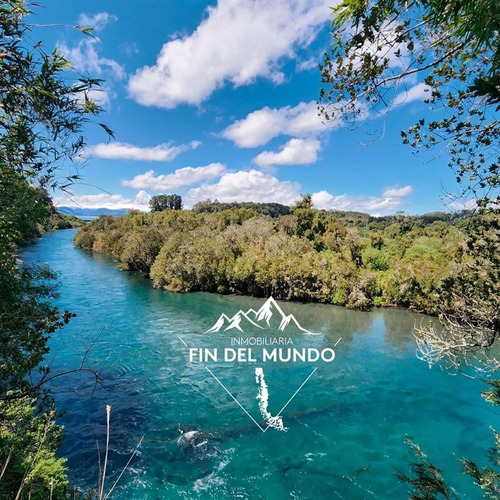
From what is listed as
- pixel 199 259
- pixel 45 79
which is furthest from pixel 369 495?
pixel 199 259

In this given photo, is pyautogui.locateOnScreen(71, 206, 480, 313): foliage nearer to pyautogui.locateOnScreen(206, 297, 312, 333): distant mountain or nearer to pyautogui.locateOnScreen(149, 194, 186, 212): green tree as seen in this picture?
pyautogui.locateOnScreen(206, 297, 312, 333): distant mountain

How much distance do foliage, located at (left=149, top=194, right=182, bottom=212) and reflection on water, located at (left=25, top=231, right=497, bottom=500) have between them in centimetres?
10856

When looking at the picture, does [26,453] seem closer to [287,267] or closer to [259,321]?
[259,321]

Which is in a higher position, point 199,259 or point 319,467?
point 199,259

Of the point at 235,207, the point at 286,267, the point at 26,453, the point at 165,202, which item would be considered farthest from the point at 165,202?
the point at 26,453

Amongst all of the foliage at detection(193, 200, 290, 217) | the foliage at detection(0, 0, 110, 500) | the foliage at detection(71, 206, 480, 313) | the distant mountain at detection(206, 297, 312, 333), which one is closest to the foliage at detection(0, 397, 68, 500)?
the foliage at detection(0, 0, 110, 500)

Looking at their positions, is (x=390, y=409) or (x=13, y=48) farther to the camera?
(x=390, y=409)

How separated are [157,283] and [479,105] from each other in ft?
120

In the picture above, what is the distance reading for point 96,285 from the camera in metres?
37.2

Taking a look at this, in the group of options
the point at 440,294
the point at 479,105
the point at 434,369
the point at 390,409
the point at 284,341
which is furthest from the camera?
the point at 284,341

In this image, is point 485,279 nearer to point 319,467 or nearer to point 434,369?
point 319,467

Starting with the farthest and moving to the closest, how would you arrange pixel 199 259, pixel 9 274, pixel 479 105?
pixel 199 259
pixel 9 274
pixel 479 105

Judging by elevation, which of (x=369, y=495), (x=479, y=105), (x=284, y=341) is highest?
(x=479, y=105)

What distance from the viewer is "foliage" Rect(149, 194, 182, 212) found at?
129250 mm
